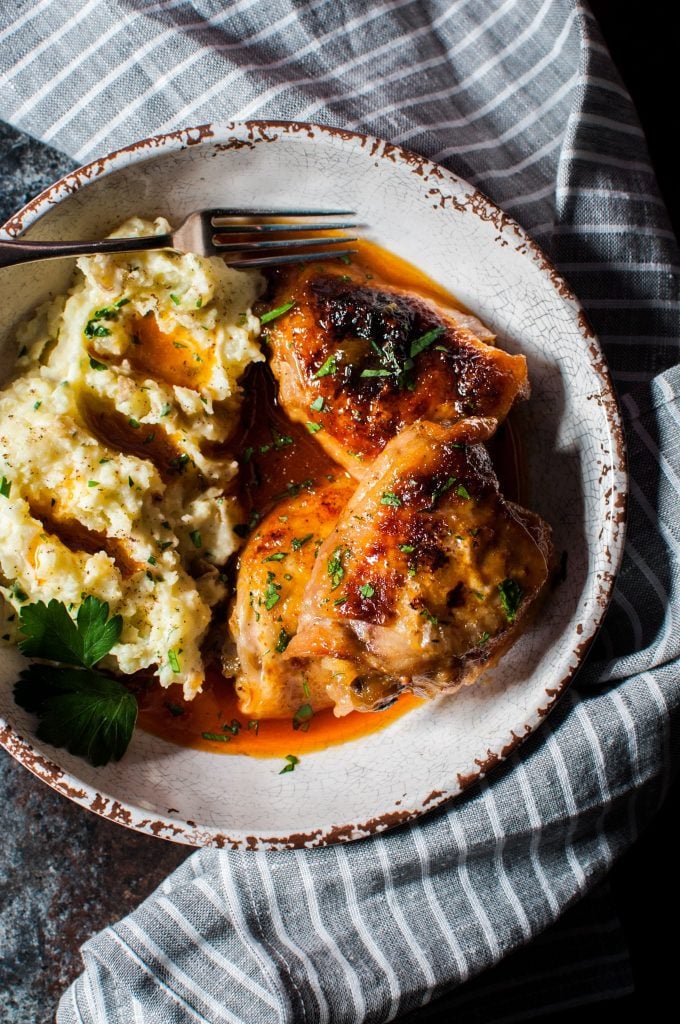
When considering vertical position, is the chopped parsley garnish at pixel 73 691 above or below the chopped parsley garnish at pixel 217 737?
above

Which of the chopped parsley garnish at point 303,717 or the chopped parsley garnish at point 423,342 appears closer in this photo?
the chopped parsley garnish at point 423,342

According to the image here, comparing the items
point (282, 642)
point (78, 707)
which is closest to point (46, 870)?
point (78, 707)

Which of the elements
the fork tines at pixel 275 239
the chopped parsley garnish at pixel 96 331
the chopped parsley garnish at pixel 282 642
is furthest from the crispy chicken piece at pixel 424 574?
the chopped parsley garnish at pixel 96 331

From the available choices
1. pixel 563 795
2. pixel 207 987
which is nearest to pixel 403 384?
pixel 563 795

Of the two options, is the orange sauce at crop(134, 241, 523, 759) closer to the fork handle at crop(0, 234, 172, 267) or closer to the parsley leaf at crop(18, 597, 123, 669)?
the parsley leaf at crop(18, 597, 123, 669)

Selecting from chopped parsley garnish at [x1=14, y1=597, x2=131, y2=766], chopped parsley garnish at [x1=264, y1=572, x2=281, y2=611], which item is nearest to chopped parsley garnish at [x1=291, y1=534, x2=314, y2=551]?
chopped parsley garnish at [x1=264, y1=572, x2=281, y2=611]

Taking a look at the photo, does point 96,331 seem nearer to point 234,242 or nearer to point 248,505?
point 234,242

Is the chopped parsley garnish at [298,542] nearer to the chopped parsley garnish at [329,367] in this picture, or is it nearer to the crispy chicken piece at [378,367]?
the crispy chicken piece at [378,367]

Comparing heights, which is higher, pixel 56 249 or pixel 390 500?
pixel 56 249
